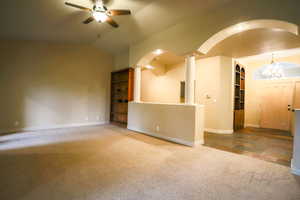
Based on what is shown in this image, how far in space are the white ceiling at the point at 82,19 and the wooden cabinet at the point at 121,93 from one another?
4.35 ft

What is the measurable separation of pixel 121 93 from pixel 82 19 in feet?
9.93

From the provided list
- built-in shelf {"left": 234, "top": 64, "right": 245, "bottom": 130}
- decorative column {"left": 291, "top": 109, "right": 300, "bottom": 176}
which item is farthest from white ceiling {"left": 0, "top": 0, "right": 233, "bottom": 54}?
built-in shelf {"left": 234, "top": 64, "right": 245, "bottom": 130}

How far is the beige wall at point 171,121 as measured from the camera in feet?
11.6

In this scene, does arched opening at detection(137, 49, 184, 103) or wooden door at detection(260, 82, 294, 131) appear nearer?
wooden door at detection(260, 82, 294, 131)

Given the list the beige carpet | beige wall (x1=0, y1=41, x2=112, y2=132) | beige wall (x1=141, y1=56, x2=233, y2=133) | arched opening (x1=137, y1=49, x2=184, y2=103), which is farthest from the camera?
arched opening (x1=137, y1=49, x2=184, y2=103)

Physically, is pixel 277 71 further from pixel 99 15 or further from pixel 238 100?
pixel 99 15

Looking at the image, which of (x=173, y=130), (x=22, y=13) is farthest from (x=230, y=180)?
(x=22, y=13)

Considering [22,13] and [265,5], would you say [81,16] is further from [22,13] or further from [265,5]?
[265,5]

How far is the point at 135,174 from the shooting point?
7.19 ft

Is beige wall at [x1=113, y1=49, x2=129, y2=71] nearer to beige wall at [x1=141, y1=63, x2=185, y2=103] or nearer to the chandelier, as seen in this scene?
beige wall at [x1=141, y1=63, x2=185, y2=103]

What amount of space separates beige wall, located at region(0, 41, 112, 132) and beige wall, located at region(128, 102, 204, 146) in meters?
2.10

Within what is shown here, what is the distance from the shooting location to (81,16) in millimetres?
3729

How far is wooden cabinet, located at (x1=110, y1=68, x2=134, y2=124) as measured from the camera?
5.60 meters

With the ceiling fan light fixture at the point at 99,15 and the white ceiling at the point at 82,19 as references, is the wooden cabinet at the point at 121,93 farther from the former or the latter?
the ceiling fan light fixture at the point at 99,15
